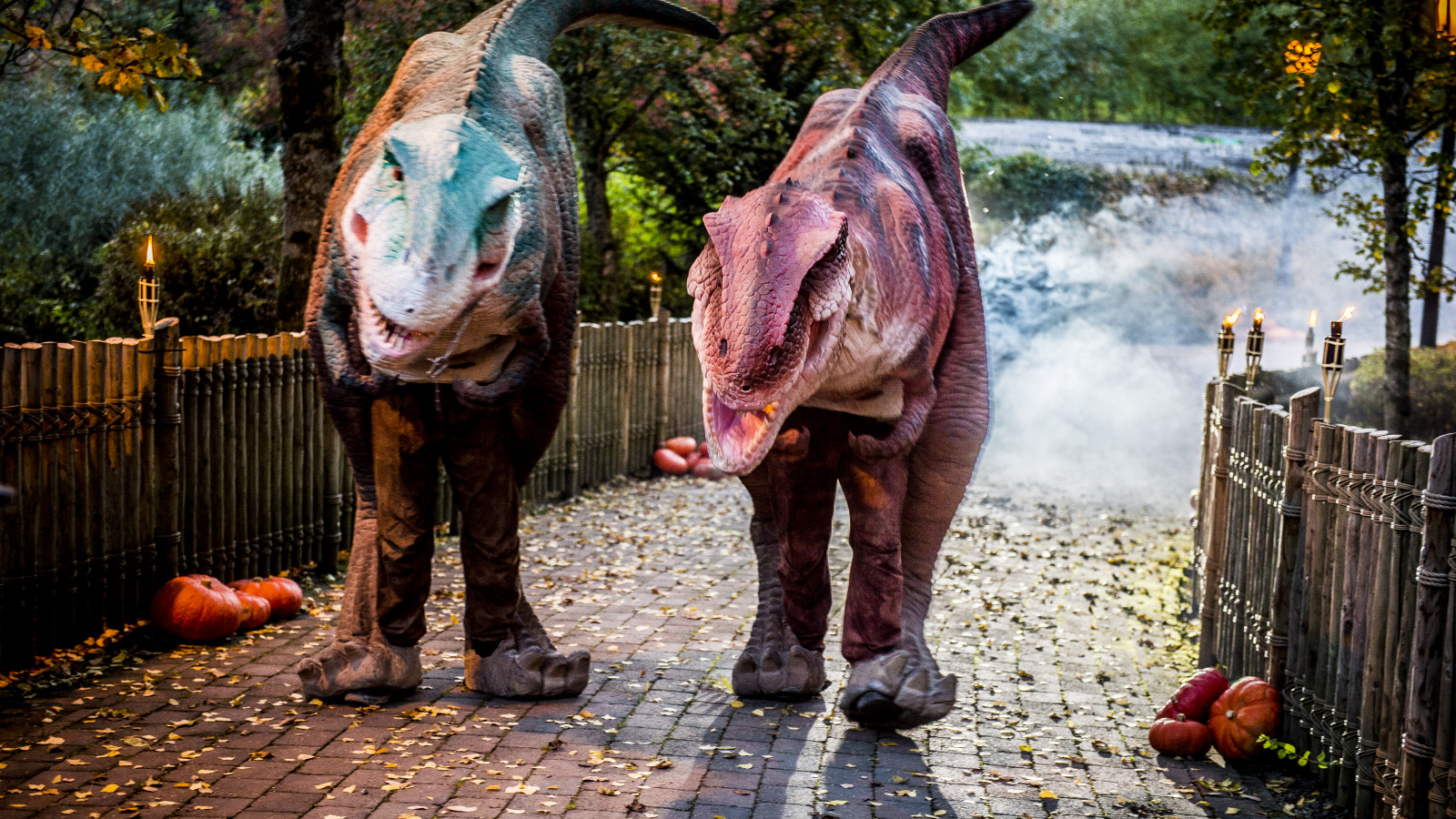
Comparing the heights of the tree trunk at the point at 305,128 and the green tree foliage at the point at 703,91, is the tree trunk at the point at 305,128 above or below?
below

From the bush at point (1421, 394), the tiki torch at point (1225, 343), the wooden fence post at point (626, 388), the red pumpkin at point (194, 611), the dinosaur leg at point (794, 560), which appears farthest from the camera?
the wooden fence post at point (626, 388)

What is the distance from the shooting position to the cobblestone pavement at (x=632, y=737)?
4.50 meters

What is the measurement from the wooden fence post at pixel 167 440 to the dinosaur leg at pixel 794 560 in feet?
9.61

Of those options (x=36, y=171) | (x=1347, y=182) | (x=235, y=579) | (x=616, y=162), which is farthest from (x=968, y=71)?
(x=235, y=579)

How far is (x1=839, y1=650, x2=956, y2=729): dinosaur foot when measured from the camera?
481 cm

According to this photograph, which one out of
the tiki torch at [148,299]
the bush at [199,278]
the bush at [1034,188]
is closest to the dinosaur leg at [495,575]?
the tiki torch at [148,299]

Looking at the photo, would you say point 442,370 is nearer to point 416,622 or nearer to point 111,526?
point 416,622

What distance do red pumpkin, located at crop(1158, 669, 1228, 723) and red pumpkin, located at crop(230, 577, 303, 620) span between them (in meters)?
4.29

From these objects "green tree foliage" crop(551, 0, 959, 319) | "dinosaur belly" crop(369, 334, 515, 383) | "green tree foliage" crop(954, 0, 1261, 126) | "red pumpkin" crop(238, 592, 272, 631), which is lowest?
"red pumpkin" crop(238, 592, 272, 631)

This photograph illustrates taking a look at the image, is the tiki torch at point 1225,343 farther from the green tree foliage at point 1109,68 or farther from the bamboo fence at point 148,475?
the green tree foliage at point 1109,68

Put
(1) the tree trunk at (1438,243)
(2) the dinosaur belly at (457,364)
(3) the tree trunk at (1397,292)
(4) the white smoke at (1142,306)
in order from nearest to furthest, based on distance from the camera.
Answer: (2) the dinosaur belly at (457,364) → (1) the tree trunk at (1438,243) → (3) the tree trunk at (1397,292) → (4) the white smoke at (1142,306)

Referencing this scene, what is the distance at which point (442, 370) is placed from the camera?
449 cm

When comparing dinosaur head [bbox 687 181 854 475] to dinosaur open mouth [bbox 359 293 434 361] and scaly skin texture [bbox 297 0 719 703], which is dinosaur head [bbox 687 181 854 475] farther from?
dinosaur open mouth [bbox 359 293 434 361]

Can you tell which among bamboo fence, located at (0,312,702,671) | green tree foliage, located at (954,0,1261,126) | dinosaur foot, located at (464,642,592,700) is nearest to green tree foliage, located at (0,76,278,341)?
bamboo fence, located at (0,312,702,671)
